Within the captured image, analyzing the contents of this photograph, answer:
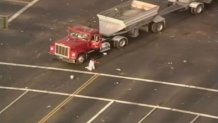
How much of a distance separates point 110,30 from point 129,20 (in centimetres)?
151

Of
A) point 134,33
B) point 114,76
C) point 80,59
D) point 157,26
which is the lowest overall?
point 114,76

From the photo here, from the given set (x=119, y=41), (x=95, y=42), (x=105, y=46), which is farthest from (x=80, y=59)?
(x=119, y=41)

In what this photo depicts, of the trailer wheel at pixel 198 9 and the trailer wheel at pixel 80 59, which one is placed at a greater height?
the trailer wheel at pixel 198 9

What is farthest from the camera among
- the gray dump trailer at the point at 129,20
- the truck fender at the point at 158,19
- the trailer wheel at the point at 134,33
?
the truck fender at the point at 158,19

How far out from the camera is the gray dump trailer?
4059 cm

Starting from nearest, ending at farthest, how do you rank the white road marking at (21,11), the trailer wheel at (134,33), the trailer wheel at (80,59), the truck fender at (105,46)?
the trailer wheel at (80,59) → the truck fender at (105,46) → the trailer wheel at (134,33) → the white road marking at (21,11)

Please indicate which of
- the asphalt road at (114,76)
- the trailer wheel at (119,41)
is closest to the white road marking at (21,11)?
the asphalt road at (114,76)

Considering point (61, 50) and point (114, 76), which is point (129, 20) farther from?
point (61, 50)

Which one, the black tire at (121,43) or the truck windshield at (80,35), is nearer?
the truck windshield at (80,35)

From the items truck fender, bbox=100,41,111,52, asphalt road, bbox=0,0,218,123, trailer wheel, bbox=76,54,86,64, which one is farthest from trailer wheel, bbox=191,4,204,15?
trailer wheel, bbox=76,54,86,64

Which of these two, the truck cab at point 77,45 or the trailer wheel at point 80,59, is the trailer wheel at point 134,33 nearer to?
the truck cab at point 77,45

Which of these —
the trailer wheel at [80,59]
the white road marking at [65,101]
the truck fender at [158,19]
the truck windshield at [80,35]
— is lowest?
the white road marking at [65,101]

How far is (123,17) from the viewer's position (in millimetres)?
41250

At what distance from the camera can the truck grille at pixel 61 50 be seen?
3847cm
